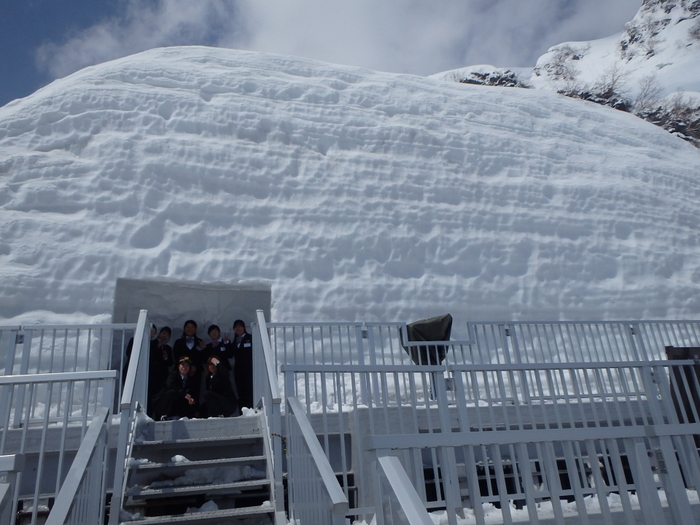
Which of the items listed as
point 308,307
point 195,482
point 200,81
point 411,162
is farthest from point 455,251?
point 195,482

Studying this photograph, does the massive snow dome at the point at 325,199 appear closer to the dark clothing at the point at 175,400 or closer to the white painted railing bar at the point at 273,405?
the dark clothing at the point at 175,400

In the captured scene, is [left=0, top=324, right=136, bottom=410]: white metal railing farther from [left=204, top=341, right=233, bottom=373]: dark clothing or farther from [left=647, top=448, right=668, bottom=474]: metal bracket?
[left=647, top=448, right=668, bottom=474]: metal bracket

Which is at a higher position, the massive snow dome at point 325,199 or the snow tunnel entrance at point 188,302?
the massive snow dome at point 325,199

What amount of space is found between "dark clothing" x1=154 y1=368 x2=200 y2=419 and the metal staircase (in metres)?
1.01

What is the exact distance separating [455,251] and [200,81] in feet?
22.8

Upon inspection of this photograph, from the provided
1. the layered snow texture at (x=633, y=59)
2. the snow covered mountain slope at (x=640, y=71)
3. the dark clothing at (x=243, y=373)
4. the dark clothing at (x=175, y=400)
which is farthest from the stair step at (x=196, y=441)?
the layered snow texture at (x=633, y=59)

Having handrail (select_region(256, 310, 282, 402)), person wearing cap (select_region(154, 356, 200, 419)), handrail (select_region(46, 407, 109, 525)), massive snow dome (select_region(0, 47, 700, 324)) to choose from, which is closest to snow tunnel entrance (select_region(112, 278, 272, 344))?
massive snow dome (select_region(0, 47, 700, 324))

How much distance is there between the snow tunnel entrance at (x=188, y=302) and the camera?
961 centimetres

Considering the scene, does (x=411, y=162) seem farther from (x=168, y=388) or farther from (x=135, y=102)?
(x=168, y=388)

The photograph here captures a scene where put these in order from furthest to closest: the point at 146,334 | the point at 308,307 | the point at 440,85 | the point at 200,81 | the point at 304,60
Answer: the point at 440,85
the point at 304,60
the point at 200,81
the point at 308,307
the point at 146,334

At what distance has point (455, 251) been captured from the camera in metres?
11.9

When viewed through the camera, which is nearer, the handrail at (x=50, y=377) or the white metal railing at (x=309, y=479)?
the white metal railing at (x=309, y=479)

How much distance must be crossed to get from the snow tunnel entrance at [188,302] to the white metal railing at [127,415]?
3.04 metres

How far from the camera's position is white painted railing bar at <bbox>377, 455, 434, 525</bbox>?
90.6 inches
